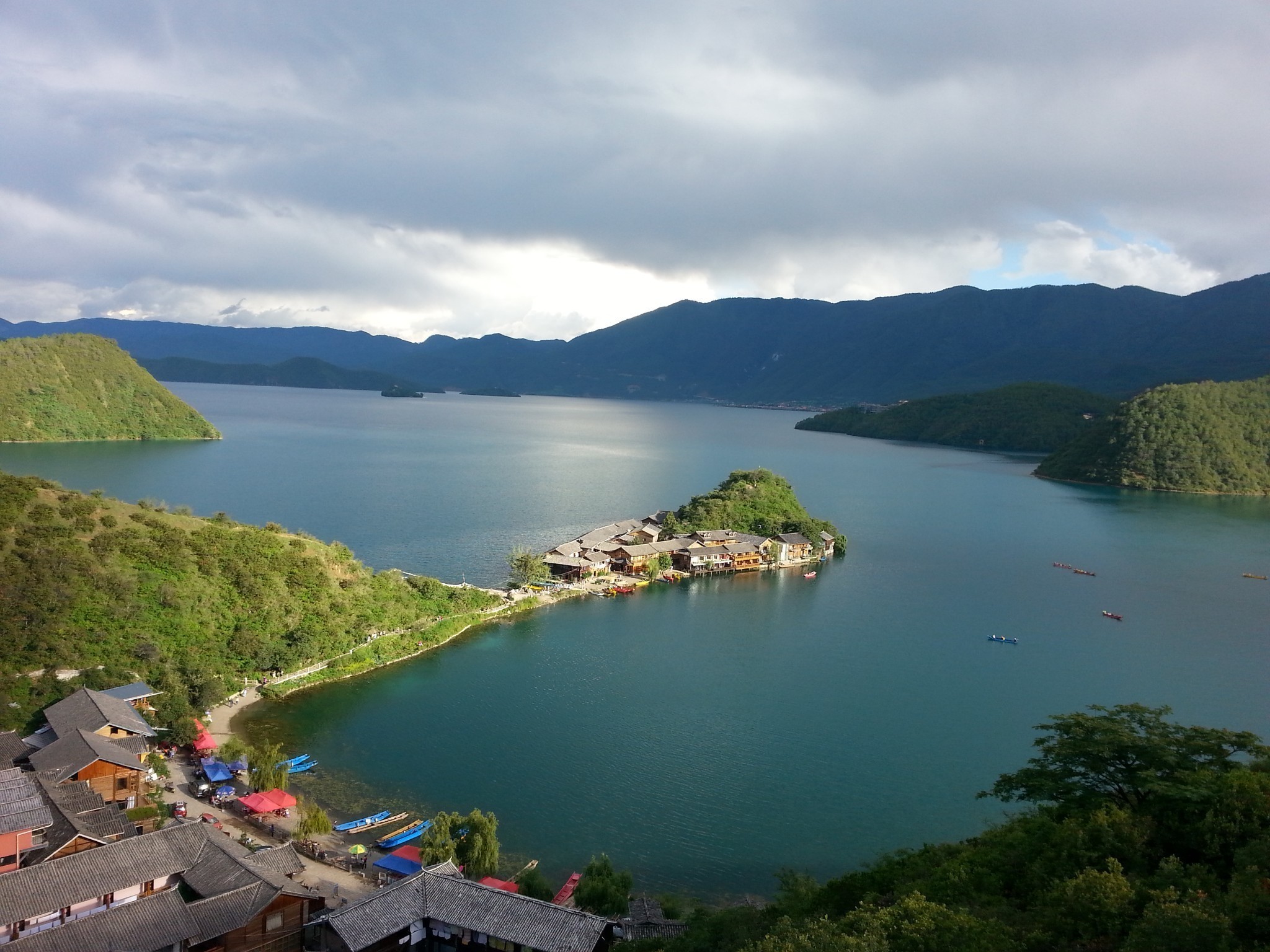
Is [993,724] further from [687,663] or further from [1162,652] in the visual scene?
[1162,652]

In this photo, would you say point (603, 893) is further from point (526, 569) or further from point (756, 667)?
point (526, 569)

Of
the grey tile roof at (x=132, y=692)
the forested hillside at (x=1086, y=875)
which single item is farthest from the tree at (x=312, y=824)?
the forested hillside at (x=1086, y=875)

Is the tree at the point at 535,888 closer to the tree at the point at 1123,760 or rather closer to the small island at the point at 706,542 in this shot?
the tree at the point at 1123,760

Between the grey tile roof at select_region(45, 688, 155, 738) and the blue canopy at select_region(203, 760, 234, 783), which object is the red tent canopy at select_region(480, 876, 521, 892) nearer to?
the blue canopy at select_region(203, 760, 234, 783)

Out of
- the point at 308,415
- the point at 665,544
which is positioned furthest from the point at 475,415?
the point at 665,544

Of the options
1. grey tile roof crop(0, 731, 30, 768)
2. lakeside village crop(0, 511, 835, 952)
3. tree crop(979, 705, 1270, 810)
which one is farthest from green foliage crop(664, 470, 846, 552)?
grey tile roof crop(0, 731, 30, 768)

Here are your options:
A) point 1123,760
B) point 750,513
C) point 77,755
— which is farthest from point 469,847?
point 750,513
